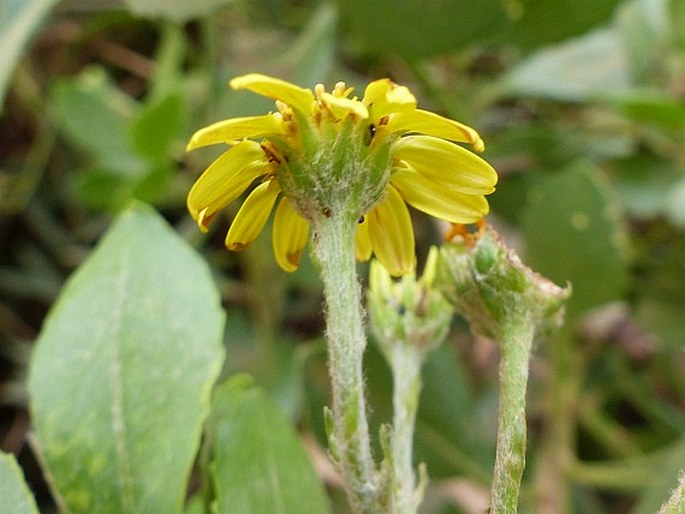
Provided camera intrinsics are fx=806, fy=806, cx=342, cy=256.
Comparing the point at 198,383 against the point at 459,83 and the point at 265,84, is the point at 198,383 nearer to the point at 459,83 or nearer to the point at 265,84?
the point at 265,84

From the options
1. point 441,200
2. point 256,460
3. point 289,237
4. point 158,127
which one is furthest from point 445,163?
point 158,127

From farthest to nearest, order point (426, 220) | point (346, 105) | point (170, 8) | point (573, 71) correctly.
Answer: point (426, 220)
point (573, 71)
point (170, 8)
point (346, 105)

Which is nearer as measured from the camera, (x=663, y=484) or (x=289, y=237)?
(x=289, y=237)

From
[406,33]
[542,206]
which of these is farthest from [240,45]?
[542,206]

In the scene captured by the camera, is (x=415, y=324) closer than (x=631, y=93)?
Yes

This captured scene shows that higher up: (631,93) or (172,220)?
(631,93)

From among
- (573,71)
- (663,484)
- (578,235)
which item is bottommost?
(663,484)

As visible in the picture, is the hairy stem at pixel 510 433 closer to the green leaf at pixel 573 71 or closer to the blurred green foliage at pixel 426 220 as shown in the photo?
the blurred green foliage at pixel 426 220

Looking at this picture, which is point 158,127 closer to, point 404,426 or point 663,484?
point 404,426
